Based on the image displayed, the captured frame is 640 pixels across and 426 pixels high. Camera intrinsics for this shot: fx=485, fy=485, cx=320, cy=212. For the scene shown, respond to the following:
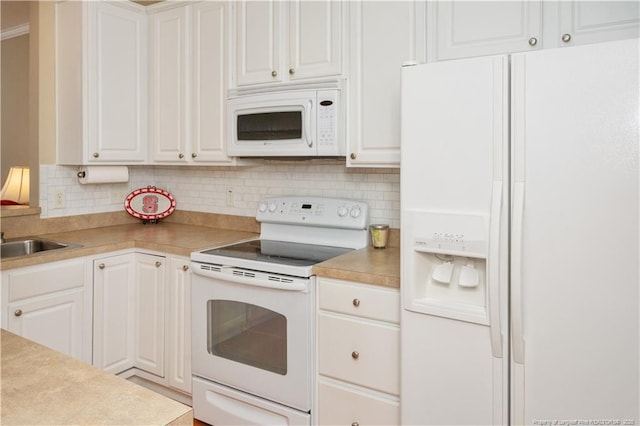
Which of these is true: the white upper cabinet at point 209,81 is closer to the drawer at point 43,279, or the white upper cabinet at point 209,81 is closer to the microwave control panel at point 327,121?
the microwave control panel at point 327,121

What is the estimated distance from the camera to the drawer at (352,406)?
199 cm

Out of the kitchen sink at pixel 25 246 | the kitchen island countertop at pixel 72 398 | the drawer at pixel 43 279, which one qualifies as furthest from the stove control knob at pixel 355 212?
the kitchen island countertop at pixel 72 398

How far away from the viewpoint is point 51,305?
8.16 feet

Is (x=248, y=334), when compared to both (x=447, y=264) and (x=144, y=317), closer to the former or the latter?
(x=144, y=317)

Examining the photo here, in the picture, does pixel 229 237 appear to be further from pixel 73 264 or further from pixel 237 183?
pixel 73 264

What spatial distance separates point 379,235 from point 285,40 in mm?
1145

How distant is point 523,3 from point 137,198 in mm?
2712

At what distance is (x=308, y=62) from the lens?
98.2 inches

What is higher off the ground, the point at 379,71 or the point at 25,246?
the point at 379,71

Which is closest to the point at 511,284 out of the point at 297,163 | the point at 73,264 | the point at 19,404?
the point at 19,404

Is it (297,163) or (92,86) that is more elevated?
(92,86)

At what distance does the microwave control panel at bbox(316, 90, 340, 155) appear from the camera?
93.7 inches

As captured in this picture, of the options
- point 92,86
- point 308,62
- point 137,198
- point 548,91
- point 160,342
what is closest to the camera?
point 548,91

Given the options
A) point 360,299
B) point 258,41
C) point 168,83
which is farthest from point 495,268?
point 168,83
